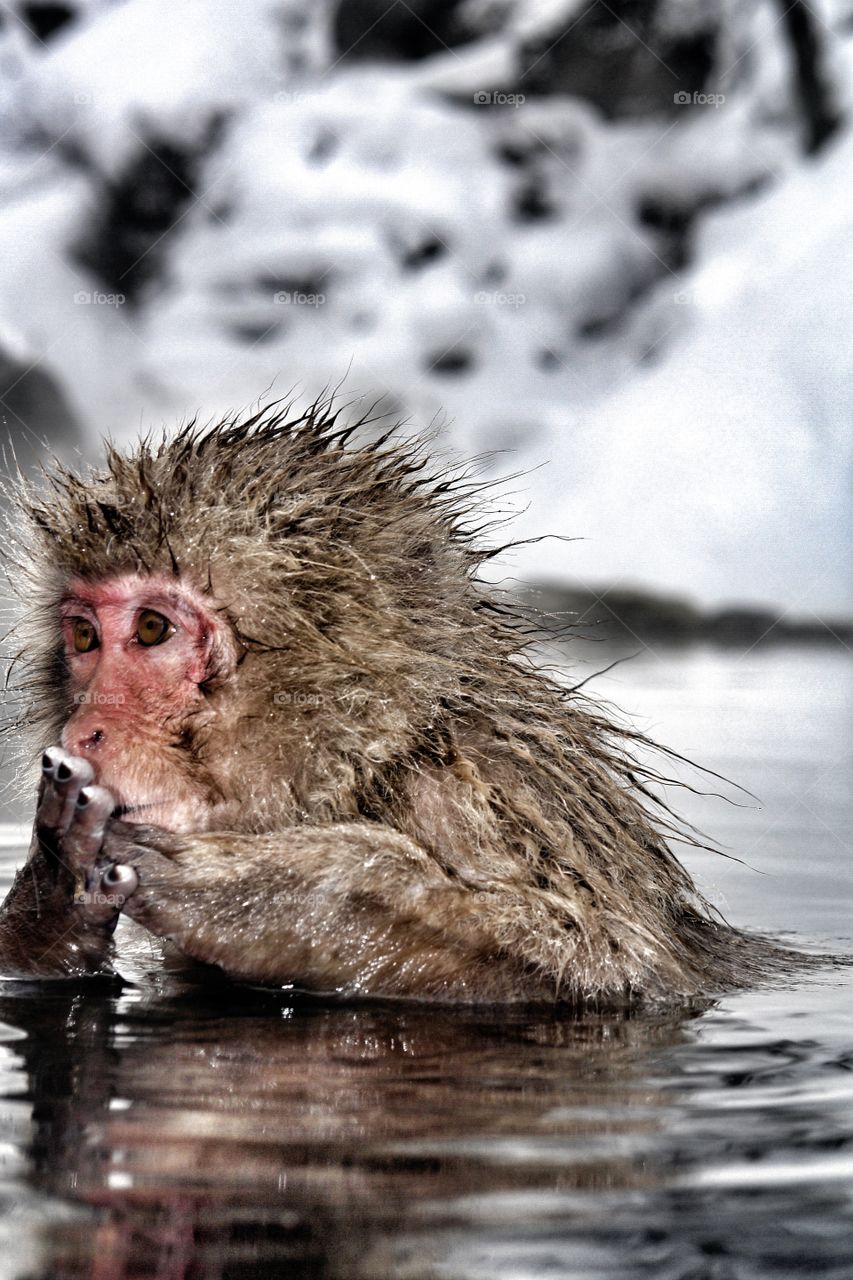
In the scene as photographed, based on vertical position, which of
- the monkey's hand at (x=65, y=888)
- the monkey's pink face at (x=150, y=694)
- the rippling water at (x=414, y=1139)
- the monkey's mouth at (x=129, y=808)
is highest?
the monkey's pink face at (x=150, y=694)

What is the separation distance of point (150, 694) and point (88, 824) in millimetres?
423

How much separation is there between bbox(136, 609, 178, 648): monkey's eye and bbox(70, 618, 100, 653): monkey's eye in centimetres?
22

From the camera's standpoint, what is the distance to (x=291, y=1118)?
2844mm

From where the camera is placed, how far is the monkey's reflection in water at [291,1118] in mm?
2193

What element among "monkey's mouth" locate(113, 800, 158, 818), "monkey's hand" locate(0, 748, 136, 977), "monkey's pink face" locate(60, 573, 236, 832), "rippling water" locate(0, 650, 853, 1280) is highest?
"monkey's pink face" locate(60, 573, 236, 832)

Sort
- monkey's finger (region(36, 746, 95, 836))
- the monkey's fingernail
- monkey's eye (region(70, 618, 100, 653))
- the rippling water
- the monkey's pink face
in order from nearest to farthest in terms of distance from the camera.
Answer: the rippling water < the monkey's fingernail < monkey's finger (region(36, 746, 95, 836)) < the monkey's pink face < monkey's eye (region(70, 618, 100, 653))

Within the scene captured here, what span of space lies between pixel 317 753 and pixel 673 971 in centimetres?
112

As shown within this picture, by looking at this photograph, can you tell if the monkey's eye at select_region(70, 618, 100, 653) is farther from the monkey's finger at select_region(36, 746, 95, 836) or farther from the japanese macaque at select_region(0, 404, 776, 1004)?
the monkey's finger at select_region(36, 746, 95, 836)

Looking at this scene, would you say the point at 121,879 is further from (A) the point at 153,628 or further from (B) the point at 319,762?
(A) the point at 153,628

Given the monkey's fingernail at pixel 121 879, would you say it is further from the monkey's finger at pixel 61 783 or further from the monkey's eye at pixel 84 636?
the monkey's eye at pixel 84 636

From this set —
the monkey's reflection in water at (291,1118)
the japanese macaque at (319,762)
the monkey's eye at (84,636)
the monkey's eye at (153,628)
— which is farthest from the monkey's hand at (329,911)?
the monkey's eye at (84,636)

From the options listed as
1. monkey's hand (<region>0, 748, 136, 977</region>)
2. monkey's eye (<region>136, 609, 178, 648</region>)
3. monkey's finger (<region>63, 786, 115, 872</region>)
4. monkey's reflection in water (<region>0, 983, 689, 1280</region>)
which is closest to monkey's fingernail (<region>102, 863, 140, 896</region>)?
monkey's hand (<region>0, 748, 136, 977</region>)

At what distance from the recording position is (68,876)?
4.24m

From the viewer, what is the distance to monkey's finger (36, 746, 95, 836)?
4.05 metres
